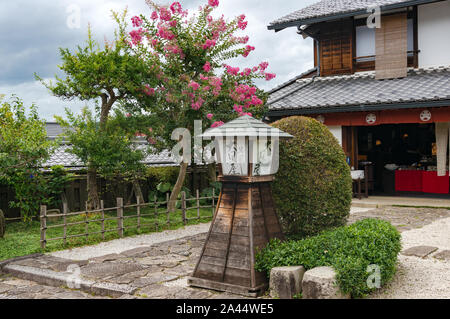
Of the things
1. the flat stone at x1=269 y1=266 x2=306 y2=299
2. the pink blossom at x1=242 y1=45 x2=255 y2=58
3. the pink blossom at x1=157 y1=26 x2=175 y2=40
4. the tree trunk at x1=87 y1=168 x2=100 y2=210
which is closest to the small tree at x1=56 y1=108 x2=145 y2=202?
the tree trunk at x1=87 y1=168 x2=100 y2=210

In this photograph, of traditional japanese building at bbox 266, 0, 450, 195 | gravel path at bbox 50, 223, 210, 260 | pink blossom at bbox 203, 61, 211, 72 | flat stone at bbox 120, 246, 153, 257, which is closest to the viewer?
flat stone at bbox 120, 246, 153, 257

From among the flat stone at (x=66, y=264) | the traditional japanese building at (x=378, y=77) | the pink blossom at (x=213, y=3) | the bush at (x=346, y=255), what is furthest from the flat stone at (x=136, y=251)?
the traditional japanese building at (x=378, y=77)

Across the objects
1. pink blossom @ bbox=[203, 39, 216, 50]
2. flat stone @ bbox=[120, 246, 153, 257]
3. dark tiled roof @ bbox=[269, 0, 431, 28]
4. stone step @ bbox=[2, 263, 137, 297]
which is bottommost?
stone step @ bbox=[2, 263, 137, 297]

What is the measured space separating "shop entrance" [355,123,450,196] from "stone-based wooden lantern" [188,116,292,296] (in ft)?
33.8

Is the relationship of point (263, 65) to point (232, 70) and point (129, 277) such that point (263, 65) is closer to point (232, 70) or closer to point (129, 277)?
point (232, 70)

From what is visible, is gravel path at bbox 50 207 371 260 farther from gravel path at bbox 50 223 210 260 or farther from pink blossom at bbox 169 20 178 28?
pink blossom at bbox 169 20 178 28

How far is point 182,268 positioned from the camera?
271 inches

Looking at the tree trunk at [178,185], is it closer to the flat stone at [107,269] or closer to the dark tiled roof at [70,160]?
the dark tiled roof at [70,160]

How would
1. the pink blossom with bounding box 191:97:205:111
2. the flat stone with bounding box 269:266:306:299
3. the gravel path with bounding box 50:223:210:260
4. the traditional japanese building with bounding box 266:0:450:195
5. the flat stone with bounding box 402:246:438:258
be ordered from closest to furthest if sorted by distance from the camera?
the flat stone with bounding box 269:266:306:299, the flat stone with bounding box 402:246:438:258, the gravel path with bounding box 50:223:210:260, the pink blossom with bounding box 191:97:205:111, the traditional japanese building with bounding box 266:0:450:195

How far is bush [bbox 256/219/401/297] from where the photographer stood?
199 inches

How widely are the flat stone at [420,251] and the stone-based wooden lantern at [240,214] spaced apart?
2558mm

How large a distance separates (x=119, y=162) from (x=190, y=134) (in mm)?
2269

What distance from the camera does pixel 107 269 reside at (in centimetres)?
684

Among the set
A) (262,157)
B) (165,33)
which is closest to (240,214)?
(262,157)
